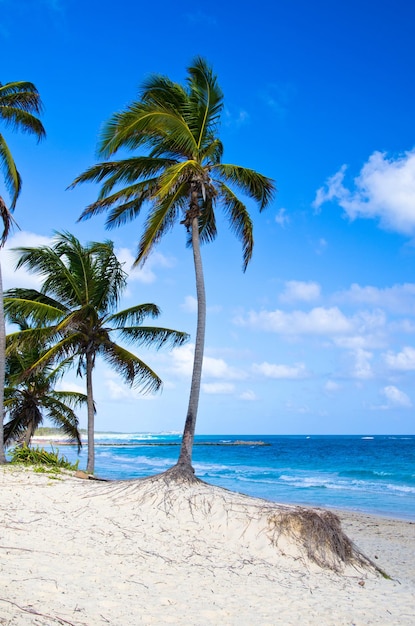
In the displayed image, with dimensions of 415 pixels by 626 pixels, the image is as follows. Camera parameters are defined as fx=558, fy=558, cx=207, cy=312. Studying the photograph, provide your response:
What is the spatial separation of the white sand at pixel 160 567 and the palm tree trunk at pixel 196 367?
1.25 meters

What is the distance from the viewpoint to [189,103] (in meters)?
13.2

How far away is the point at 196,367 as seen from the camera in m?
12.1

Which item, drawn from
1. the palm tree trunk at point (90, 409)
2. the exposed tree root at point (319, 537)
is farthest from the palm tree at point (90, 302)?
the exposed tree root at point (319, 537)

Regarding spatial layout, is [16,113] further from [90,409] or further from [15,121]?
[90,409]

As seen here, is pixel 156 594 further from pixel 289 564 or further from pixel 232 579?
pixel 289 564

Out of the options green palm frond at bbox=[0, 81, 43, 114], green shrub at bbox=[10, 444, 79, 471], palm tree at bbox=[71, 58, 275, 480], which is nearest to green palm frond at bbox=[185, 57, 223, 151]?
palm tree at bbox=[71, 58, 275, 480]

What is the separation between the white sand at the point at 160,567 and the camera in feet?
19.3

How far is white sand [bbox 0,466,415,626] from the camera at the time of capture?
19.3 feet

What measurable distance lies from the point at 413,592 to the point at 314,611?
2357 millimetres

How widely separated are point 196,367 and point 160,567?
5027 mm

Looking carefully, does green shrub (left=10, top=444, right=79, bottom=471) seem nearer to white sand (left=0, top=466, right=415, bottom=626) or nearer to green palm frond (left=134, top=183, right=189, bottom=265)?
white sand (left=0, top=466, right=415, bottom=626)

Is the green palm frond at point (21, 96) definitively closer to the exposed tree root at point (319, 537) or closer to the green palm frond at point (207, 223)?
the green palm frond at point (207, 223)

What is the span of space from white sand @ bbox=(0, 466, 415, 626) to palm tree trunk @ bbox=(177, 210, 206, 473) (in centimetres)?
125

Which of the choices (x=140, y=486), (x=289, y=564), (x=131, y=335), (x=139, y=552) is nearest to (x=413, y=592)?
(x=289, y=564)
